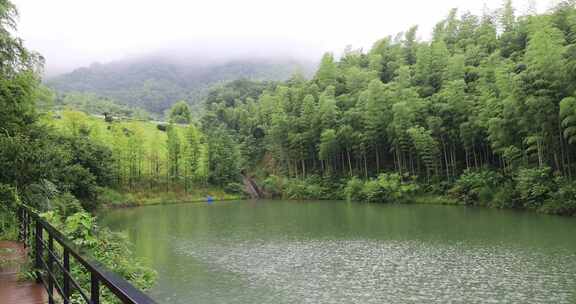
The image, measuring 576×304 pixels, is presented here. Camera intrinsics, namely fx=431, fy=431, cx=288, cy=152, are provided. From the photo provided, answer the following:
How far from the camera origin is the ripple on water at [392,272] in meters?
10.2

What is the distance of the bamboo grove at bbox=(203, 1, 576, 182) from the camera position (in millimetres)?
25562

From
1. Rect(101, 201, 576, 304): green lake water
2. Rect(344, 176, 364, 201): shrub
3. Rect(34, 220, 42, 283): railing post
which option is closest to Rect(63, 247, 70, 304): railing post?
Rect(34, 220, 42, 283): railing post

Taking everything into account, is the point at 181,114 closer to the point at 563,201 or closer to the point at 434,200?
the point at 434,200

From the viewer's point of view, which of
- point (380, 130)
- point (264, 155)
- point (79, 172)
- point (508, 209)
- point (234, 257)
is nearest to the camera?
point (234, 257)

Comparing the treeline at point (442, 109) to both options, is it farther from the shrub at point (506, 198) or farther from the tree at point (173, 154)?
the tree at point (173, 154)

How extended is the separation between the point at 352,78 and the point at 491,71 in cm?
1812

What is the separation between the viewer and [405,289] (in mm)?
10727

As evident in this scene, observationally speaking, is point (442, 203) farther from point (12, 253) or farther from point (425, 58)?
point (12, 253)

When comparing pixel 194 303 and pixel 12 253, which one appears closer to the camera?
pixel 12 253

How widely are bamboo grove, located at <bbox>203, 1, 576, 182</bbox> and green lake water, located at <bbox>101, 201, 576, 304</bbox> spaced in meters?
6.59

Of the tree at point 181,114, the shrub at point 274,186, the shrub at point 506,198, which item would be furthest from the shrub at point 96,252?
the tree at point 181,114

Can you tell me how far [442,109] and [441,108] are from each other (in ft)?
1.51

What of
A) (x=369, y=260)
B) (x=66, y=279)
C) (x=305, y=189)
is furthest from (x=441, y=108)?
(x=66, y=279)

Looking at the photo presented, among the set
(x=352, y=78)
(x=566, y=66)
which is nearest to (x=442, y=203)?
(x=566, y=66)
